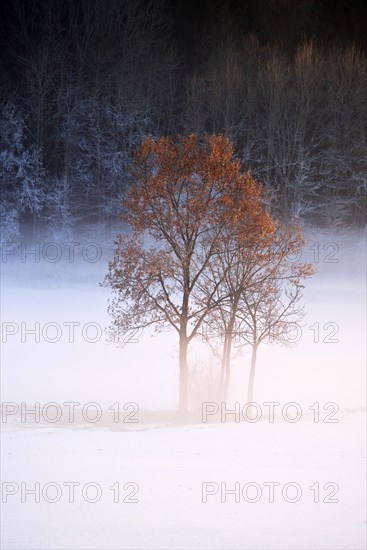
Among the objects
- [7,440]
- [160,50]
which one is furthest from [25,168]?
[7,440]

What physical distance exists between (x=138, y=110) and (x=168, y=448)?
84.3 feet

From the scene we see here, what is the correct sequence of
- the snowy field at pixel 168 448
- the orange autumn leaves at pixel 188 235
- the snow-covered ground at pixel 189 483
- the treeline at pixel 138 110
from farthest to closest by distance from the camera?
1. the treeline at pixel 138 110
2. the orange autumn leaves at pixel 188 235
3. the snowy field at pixel 168 448
4. the snow-covered ground at pixel 189 483

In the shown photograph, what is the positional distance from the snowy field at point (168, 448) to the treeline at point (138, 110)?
8777 mm

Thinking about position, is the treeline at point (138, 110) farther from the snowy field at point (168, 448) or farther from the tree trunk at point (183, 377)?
the tree trunk at point (183, 377)

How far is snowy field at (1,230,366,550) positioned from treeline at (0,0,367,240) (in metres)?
8.78

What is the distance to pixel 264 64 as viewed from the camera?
4512cm

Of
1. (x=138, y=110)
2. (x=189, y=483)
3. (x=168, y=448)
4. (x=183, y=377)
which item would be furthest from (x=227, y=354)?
(x=138, y=110)

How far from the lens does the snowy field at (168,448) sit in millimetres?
17031

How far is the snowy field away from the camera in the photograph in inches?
671

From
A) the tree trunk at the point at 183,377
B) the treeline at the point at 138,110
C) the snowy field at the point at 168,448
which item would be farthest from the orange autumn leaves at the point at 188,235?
the treeline at the point at 138,110

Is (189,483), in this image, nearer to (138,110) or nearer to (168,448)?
(168,448)

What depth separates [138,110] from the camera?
4319 cm

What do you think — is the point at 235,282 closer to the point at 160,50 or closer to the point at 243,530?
the point at 243,530

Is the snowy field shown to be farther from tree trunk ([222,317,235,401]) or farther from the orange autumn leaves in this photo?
the orange autumn leaves
